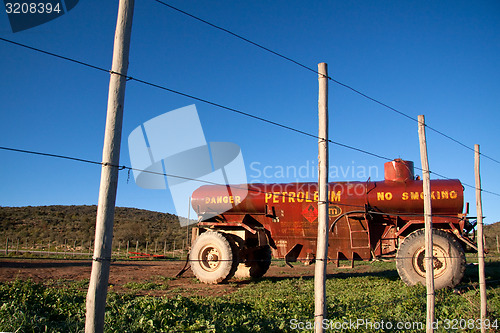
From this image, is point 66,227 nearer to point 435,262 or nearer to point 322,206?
point 435,262

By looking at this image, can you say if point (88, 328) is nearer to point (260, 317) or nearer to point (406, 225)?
point (260, 317)

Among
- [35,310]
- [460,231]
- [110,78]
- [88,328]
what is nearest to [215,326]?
[88,328]

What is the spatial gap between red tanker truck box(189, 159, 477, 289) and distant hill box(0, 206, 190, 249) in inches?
1031

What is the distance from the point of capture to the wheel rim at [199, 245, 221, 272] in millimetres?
12773

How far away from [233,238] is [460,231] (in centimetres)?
710

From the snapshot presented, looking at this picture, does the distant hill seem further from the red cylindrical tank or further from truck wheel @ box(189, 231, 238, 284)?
truck wheel @ box(189, 231, 238, 284)

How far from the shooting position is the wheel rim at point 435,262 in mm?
10852

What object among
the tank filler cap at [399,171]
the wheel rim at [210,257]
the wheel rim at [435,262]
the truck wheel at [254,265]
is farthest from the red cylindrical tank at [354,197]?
the truck wheel at [254,265]

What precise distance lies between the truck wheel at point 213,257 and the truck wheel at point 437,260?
509 centimetres

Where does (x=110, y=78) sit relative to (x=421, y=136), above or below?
below

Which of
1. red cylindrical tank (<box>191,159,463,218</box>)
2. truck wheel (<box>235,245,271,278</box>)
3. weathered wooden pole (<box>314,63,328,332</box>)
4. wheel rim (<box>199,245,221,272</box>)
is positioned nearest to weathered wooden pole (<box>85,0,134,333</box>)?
weathered wooden pole (<box>314,63,328,332</box>)

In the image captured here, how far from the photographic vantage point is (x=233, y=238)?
1337 cm

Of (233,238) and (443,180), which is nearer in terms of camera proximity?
(443,180)

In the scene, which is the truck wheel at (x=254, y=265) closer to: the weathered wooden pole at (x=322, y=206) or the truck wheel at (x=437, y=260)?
the truck wheel at (x=437, y=260)
